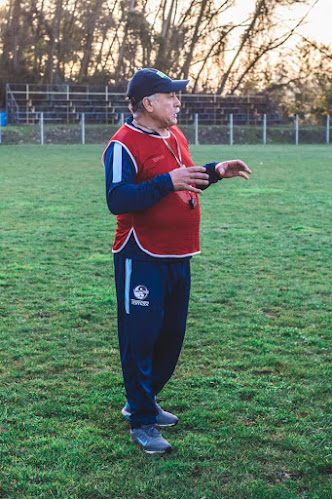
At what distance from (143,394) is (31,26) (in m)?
46.6

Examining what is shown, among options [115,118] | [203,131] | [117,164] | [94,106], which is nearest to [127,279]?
[117,164]

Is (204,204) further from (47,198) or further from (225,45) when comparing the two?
(225,45)

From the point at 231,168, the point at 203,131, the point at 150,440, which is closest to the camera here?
the point at 150,440

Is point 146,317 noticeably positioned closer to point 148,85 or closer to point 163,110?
point 163,110

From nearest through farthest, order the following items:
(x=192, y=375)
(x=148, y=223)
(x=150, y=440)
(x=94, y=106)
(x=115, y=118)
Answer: (x=148, y=223), (x=150, y=440), (x=192, y=375), (x=115, y=118), (x=94, y=106)

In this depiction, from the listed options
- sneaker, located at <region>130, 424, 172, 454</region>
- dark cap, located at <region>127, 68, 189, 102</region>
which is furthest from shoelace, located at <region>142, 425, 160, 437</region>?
dark cap, located at <region>127, 68, 189, 102</region>

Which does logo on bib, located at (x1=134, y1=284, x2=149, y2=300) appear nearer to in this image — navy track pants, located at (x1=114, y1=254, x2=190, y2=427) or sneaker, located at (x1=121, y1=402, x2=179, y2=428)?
navy track pants, located at (x1=114, y1=254, x2=190, y2=427)

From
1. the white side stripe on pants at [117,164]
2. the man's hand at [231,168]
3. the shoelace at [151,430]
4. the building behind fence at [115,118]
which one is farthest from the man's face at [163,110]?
the building behind fence at [115,118]

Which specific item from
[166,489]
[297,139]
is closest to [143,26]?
[297,139]

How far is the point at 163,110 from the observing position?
363 centimetres

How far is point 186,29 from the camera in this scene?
170ft

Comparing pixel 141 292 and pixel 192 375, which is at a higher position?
pixel 141 292

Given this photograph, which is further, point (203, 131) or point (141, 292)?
point (203, 131)

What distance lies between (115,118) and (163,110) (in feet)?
139
